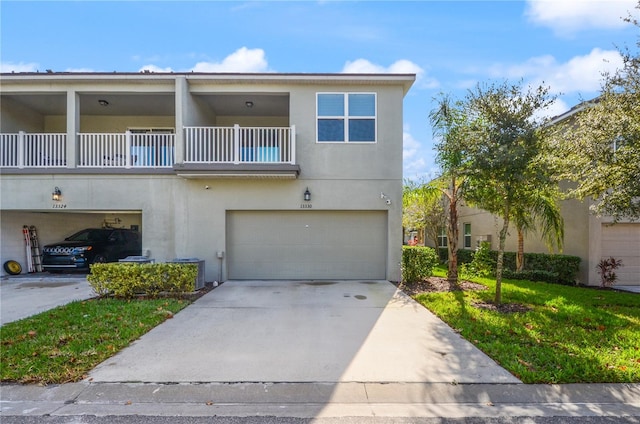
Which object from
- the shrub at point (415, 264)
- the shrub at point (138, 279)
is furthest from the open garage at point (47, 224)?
the shrub at point (415, 264)

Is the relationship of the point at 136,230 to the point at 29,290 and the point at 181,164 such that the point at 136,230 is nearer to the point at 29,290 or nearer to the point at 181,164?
the point at 29,290

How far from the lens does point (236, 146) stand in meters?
10.2

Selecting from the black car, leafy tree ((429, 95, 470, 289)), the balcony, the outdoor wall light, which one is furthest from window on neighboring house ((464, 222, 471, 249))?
the outdoor wall light

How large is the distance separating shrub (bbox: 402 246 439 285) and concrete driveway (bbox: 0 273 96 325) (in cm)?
886

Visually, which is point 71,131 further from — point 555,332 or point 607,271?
point 607,271

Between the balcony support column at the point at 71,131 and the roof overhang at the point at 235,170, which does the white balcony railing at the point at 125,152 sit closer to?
the balcony support column at the point at 71,131

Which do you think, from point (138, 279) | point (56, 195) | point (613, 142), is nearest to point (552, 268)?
point (613, 142)

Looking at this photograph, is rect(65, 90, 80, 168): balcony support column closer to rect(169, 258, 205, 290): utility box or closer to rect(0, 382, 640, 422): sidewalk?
rect(169, 258, 205, 290): utility box

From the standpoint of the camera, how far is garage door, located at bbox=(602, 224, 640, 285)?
11203 mm

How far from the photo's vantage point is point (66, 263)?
1173 cm

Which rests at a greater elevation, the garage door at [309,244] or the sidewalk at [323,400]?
the garage door at [309,244]

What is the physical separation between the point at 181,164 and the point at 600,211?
1133 centimetres

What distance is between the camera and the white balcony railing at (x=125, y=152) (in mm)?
10797

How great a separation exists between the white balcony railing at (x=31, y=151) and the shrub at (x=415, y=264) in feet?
37.9
